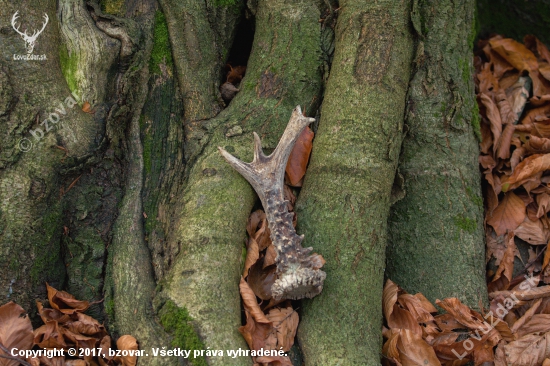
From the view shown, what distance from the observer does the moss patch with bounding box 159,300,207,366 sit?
204cm

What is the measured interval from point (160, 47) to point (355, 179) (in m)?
1.34

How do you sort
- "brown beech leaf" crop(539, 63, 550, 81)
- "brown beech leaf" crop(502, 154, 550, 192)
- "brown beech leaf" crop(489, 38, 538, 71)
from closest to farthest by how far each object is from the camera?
"brown beech leaf" crop(502, 154, 550, 192) → "brown beech leaf" crop(539, 63, 550, 81) → "brown beech leaf" crop(489, 38, 538, 71)

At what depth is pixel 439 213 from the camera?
2688 millimetres

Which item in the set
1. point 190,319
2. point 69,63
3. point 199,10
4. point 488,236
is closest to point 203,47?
point 199,10

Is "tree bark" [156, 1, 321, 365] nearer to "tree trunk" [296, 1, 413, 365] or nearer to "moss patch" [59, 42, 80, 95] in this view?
"tree trunk" [296, 1, 413, 365]

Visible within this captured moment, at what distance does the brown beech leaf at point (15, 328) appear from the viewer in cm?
214

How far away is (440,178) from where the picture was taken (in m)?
2.73

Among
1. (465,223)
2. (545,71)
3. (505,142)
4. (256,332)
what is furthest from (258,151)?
(545,71)

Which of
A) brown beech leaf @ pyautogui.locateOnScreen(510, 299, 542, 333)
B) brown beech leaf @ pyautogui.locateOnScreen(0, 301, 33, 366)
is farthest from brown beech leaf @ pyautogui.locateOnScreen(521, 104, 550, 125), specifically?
brown beech leaf @ pyautogui.locateOnScreen(0, 301, 33, 366)

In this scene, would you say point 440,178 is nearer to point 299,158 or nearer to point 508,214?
point 508,214

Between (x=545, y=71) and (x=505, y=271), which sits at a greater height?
(x=545, y=71)

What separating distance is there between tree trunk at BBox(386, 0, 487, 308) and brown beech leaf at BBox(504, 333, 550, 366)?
0.29 meters

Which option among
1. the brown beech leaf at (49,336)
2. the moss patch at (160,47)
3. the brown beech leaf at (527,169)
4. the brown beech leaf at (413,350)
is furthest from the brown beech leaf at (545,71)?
the brown beech leaf at (49,336)

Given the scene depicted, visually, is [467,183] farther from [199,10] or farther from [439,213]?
[199,10]
